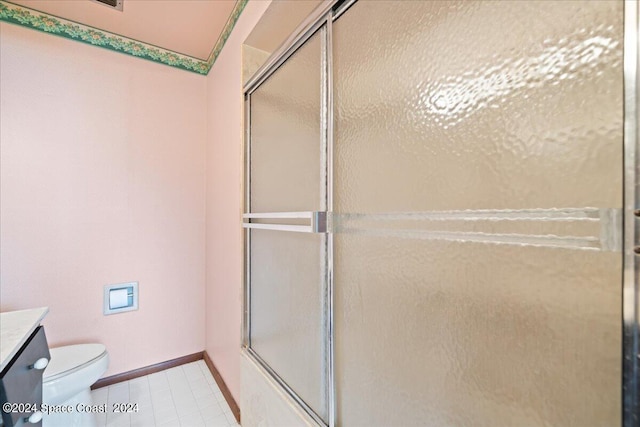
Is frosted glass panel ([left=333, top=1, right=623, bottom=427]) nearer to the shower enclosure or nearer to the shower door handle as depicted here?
the shower enclosure

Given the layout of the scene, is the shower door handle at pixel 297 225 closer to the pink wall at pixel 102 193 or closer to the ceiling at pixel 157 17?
the pink wall at pixel 102 193

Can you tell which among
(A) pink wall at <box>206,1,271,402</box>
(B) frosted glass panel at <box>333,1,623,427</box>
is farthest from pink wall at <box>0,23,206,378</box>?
(B) frosted glass panel at <box>333,1,623,427</box>

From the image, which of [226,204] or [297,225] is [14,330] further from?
[226,204]

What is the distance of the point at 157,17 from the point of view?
1.72 meters

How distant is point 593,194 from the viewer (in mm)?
422

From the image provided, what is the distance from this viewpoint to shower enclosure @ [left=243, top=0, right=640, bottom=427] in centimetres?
41

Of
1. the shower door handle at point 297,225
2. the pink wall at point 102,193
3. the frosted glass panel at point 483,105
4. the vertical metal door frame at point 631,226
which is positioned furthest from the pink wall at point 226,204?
the vertical metal door frame at point 631,226

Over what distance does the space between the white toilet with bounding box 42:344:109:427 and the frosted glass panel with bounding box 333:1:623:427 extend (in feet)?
4.94

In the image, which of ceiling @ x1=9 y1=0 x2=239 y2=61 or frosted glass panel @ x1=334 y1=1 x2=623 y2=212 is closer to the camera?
frosted glass panel @ x1=334 y1=1 x2=623 y2=212

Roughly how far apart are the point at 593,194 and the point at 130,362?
2709 mm

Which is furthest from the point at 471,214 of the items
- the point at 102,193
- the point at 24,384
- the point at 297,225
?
the point at 102,193

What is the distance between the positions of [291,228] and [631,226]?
924 millimetres

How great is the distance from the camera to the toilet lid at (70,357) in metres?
1.41

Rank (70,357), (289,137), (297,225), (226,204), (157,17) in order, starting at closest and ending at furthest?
(297,225) < (289,137) < (70,357) < (157,17) < (226,204)
